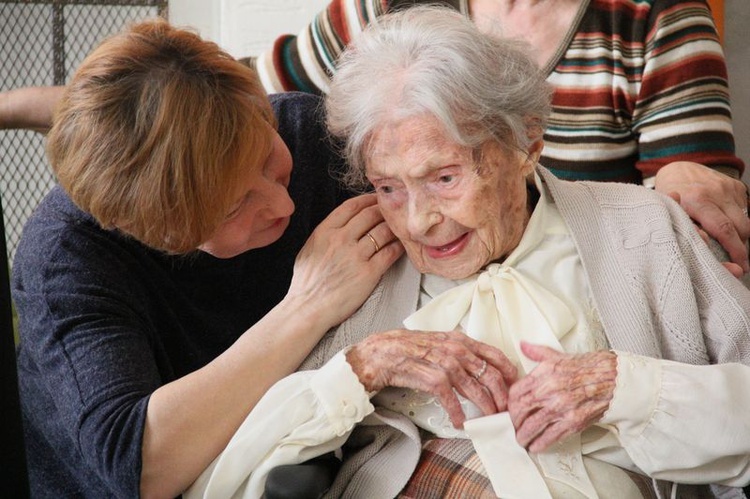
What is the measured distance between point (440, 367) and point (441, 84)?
0.54 meters

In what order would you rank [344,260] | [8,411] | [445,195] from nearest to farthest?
1. [8,411]
2. [445,195]
3. [344,260]

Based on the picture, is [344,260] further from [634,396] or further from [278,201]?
[634,396]

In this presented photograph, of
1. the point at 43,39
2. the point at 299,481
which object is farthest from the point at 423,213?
the point at 43,39

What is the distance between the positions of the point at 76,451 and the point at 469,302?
89 centimetres

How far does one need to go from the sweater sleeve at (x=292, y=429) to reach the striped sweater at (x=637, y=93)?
1083 mm

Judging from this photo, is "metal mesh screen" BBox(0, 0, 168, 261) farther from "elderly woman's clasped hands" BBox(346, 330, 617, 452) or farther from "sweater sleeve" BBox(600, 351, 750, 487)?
"sweater sleeve" BBox(600, 351, 750, 487)

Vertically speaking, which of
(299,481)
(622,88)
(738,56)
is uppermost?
(622,88)

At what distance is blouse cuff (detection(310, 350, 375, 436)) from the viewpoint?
69.4 inches

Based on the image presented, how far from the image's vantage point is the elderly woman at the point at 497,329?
169cm

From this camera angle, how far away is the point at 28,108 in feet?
7.99

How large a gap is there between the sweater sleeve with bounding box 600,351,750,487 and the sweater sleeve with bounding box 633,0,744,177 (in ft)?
2.95

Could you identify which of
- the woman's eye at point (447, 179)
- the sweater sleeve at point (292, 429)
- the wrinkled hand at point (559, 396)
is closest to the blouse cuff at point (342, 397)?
the sweater sleeve at point (292, 429)

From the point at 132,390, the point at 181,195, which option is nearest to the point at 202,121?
the point at 181,195

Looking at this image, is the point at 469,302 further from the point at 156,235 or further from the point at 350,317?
the point at 156,235
